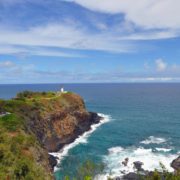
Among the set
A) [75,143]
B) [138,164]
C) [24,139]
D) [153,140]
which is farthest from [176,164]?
[24,139]

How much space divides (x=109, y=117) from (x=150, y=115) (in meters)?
18.7

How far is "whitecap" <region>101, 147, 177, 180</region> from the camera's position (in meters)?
61.3

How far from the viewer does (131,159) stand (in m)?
67.6

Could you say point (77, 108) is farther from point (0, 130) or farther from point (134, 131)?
point (0, 130)

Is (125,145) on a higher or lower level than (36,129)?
lower

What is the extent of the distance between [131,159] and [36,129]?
24.9 metres

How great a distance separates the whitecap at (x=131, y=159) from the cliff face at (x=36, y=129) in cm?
1312

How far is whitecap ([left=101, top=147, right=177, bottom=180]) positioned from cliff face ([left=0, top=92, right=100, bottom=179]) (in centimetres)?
1312

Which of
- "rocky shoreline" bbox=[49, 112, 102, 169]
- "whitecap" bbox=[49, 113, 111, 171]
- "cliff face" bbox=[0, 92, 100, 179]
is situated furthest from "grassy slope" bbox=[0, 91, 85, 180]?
"whitecap" bbox=[49, 113, 111, 171]

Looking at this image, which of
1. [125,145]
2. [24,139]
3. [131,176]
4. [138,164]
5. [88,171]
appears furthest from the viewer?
[125,145]

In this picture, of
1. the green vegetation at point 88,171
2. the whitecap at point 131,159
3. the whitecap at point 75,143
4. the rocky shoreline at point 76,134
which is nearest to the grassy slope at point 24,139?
the green vegetation at point 88,171

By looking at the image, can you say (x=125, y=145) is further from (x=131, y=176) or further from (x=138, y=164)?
(x=131, y=176)

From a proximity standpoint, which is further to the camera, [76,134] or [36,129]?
[76,134]

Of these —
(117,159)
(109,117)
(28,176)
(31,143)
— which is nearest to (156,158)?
(117,159)
